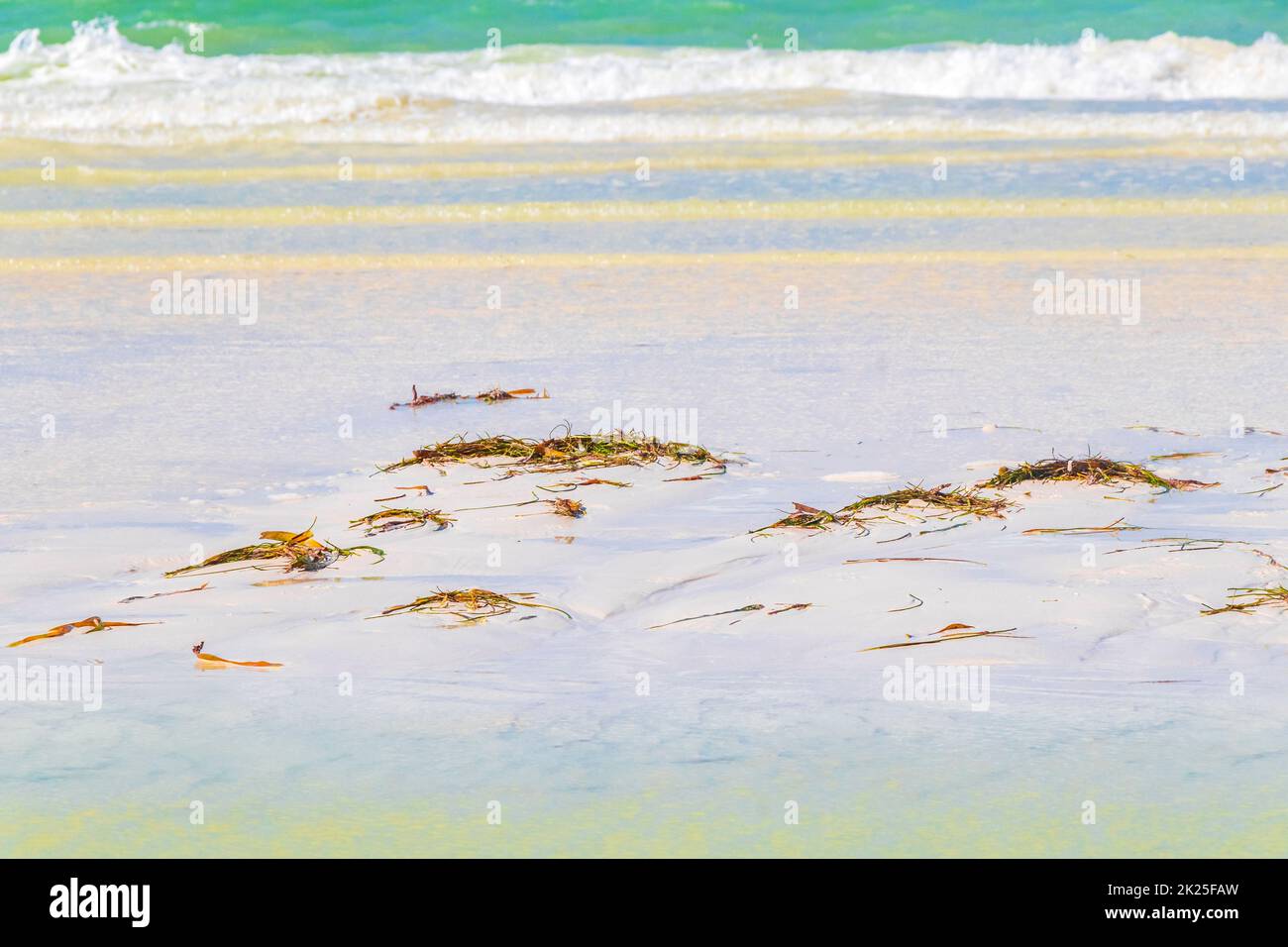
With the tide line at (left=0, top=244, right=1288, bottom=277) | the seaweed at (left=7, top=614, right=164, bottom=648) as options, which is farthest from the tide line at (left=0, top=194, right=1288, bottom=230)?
the seaweed at (left=7, top=614, right=164, bottom=648)

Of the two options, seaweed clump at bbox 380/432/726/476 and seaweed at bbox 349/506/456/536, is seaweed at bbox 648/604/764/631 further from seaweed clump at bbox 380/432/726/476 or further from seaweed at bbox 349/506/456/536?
seaweed clump at bbox 380/432/726/476

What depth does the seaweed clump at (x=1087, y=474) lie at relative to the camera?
177 inches

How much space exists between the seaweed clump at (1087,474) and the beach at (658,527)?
6 centimetres

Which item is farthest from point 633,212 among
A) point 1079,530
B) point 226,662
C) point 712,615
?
point 226,662

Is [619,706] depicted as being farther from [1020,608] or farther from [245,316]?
[245,316]

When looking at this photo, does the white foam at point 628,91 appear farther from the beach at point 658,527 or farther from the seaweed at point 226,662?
the seaweed at point 226,662

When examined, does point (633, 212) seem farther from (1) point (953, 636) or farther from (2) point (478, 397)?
(1) point (953, 636)

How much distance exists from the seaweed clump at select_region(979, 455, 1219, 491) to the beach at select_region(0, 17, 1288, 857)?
0.06 metres

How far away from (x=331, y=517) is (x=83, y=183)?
11.7 metres

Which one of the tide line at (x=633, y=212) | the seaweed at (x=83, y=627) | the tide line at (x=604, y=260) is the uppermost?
the tide line at (x=633, y=212)

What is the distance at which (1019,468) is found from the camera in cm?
458

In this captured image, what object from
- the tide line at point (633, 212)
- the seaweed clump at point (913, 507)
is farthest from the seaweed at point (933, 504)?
the tide line at point (633, 212)

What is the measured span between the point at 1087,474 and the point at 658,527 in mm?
1414

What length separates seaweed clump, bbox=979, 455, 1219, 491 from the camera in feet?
14.7
